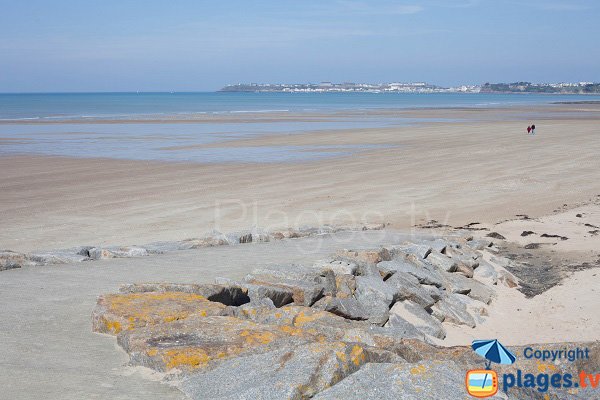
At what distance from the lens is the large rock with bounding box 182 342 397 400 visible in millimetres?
4645

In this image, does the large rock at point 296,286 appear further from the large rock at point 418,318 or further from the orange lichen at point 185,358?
the orange lichen at point 185,358

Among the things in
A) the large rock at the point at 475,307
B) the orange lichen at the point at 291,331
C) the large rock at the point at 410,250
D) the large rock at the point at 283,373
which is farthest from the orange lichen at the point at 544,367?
the large rock at the point at 410,250

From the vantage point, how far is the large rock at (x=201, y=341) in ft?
17.7

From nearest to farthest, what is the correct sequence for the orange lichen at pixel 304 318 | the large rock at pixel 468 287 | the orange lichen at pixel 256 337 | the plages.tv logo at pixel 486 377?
the plages.tv logo at pixel 486 377, the orange lichen at pixel 256 337, the orange lichen at pixel 304 318, the large rock at pixel 468 287

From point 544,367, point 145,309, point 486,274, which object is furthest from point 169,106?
point 544,367

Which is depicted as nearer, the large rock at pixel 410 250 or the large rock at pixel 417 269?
the large rock at pixel 417 269

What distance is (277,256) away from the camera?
10195 millimetres

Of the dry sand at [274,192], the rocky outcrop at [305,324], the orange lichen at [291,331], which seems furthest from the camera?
the dry sand at [274,192]

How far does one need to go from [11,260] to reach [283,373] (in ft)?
18.4

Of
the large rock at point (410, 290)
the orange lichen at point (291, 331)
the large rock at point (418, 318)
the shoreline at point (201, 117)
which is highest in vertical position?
the orange lichen at point (291, 331)

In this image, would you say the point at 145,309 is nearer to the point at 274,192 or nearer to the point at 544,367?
the point at 544,367

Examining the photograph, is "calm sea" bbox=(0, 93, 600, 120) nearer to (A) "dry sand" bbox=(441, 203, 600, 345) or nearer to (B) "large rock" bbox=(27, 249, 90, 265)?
(A) "dry sand" bbox=(441, 203, 600, 345)

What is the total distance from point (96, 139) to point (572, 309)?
100ft

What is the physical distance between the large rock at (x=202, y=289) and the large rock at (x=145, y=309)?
0.95 feet
